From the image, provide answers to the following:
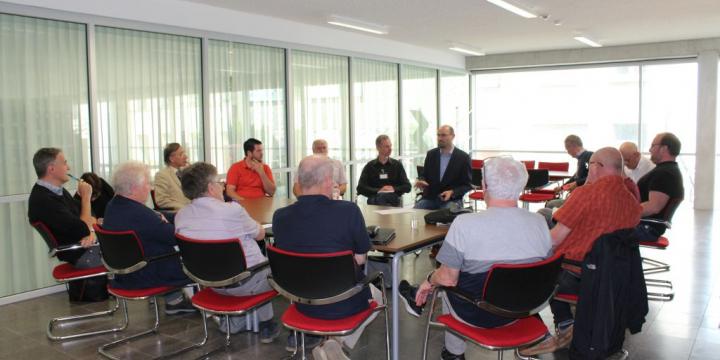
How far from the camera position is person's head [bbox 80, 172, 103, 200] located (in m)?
5.44

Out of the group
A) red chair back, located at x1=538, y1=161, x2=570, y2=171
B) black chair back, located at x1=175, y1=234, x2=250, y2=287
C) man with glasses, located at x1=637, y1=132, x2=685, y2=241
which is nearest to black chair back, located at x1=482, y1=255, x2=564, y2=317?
black chair back, located at x1=175, y1=234, x2=250, y2=287

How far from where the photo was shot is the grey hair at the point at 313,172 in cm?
322

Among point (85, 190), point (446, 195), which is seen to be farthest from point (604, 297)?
point (85, 190)

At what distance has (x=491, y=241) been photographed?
2922 mm

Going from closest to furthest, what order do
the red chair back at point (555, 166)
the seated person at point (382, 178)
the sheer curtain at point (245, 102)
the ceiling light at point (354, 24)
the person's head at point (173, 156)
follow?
the person's head at point (173, 156) → the seated person at point (382, 178) → the sheer curtain at point (245, 102) → the ceiling light at point (354, 24) → the red chair back at point (555, 166)

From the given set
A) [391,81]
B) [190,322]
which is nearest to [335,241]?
[190,322]

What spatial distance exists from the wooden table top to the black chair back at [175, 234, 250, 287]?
31.2 inches

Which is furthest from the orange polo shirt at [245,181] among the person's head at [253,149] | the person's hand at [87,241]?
the person's hand at [87,241]

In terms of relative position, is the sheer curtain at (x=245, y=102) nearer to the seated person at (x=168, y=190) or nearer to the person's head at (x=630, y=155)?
the seated person at (x=168, y=190)

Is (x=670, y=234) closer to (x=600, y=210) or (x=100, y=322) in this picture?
(x=600, y=210)

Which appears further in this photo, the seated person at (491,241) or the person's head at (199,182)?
the person's head at (199,182)

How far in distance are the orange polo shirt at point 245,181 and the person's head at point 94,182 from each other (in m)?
1.32

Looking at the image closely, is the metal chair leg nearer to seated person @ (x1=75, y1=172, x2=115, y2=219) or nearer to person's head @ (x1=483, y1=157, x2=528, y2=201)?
seated person @ (x1=75, y1=172, x2=115, y2=219)

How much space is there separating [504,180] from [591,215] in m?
0.86
